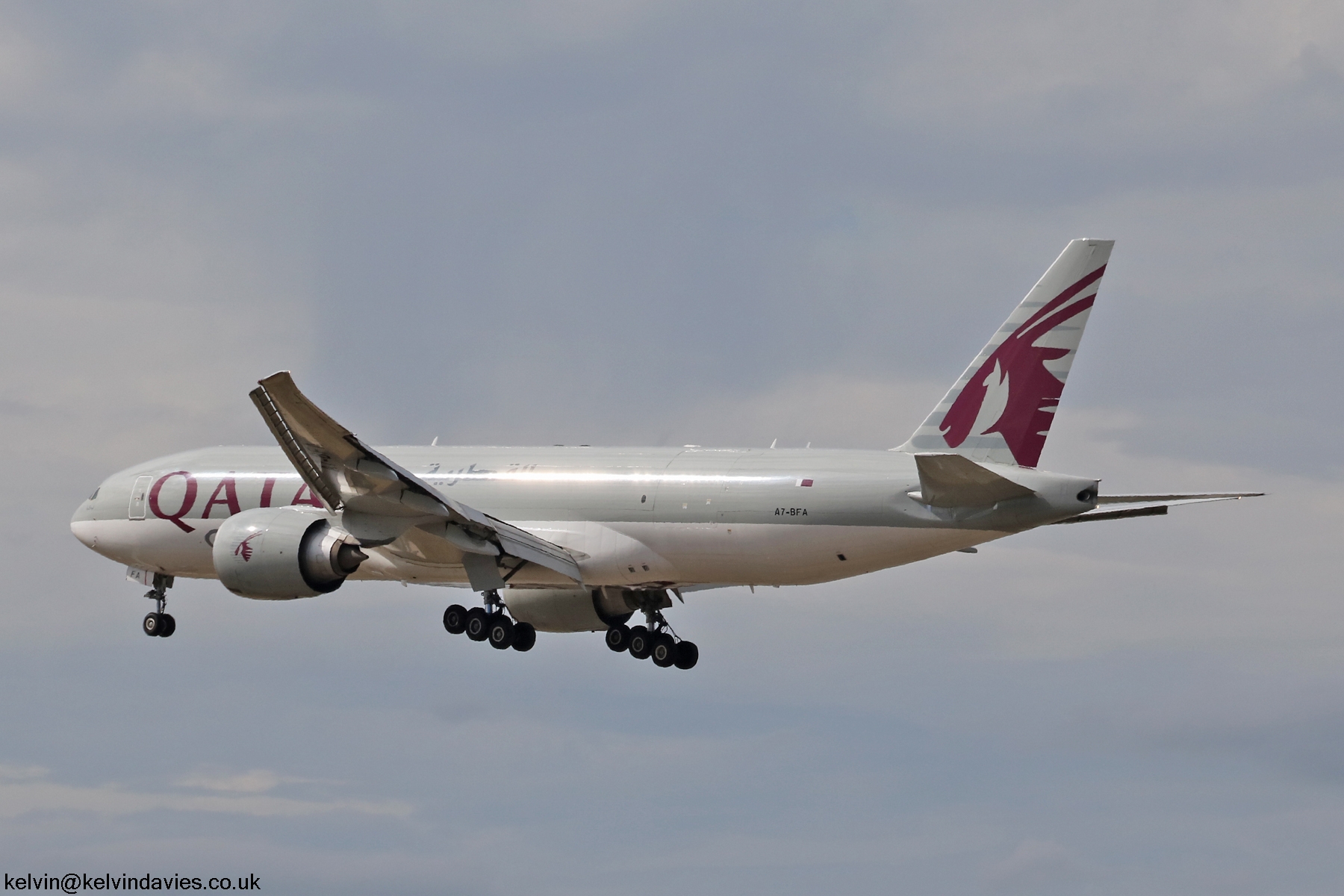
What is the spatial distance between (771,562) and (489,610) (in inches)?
345

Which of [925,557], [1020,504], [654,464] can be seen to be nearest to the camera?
[1020,504]

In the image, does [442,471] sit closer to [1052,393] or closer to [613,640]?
[613,640]

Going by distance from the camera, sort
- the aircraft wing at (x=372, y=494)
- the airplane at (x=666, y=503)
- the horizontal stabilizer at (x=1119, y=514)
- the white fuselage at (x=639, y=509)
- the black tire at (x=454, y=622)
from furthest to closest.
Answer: the black tire at (x=454, y=622)
the horizontal stabilizer at (x=1119, y=514)
the white fuselage at (x=639, y=509)
the airplane at (x=666, y=503)
the aircraft wing at (x=372, y=494)

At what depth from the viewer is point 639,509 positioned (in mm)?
45312

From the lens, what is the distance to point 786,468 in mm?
43969

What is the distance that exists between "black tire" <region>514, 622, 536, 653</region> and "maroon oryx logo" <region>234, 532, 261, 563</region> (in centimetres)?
825

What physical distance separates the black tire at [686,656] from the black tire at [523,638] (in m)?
3.89

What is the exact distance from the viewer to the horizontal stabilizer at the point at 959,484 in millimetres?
39156

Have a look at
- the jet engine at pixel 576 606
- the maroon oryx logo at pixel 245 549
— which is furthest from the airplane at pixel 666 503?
the jet engine at pixel 576 606

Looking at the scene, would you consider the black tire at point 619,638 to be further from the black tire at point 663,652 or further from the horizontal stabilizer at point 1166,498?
the horizontal stabilizer at point 1166,498

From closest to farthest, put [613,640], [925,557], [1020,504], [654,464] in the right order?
[1020,504]
[925,557]
[654,464]
[613,640]

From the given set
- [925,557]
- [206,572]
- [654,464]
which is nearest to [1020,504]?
[925,557]

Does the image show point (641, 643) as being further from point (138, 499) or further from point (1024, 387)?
point (138, 499)

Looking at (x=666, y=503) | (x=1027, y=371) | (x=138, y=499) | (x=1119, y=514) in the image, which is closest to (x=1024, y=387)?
(x=1027, y=371)
